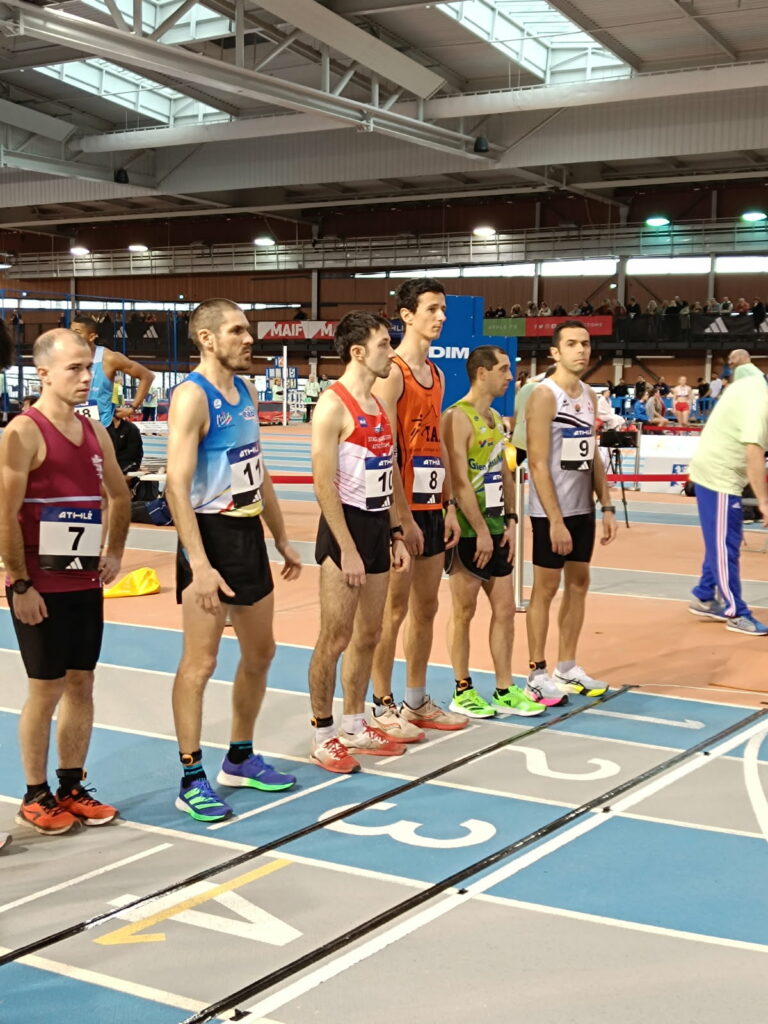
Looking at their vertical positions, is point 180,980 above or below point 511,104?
below

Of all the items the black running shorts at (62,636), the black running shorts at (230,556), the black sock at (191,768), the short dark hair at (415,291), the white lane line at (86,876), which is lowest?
the white lane line at (86,876)

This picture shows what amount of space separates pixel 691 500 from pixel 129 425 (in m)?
8.99

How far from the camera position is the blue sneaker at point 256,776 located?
4.70 m

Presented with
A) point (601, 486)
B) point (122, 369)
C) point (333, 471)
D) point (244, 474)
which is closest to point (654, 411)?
point (122, 369)

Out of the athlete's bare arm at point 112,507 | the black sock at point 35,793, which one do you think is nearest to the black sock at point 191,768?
the black sock at point 35,793

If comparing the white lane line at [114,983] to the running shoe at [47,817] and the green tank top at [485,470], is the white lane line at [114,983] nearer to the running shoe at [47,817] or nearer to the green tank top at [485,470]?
the running shoe at [47,817]

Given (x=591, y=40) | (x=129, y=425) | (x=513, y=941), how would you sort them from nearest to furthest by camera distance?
(x=513, y=941)
(x=129, y=425)
(x=591, y=40)

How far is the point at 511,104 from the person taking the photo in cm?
2214

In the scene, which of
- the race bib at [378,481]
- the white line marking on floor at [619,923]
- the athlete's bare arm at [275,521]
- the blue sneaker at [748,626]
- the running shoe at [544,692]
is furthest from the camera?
the blue sneaker at [748,626]

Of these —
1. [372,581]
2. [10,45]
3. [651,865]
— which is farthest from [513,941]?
[10,45]

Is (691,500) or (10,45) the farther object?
(10,45)

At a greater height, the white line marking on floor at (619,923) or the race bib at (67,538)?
the race bib at (67,538)

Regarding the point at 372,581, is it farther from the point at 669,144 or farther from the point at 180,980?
the point at 669,144

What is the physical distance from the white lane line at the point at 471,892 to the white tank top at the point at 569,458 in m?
1.54
